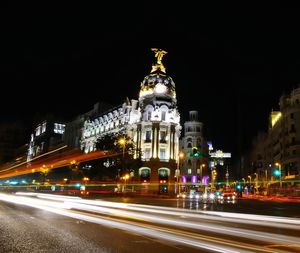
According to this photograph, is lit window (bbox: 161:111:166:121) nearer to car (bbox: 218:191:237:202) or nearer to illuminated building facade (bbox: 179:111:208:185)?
illuminated building facade (bbox: 179:111:208:185)

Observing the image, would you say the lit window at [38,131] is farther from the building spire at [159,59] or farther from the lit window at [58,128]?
the building spire at [159,59]

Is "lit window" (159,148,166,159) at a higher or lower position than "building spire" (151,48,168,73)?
lower

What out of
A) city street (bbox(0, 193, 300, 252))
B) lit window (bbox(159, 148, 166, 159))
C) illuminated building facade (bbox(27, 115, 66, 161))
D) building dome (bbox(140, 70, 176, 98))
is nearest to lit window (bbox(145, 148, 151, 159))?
lit window (bbox(159, 148, 166, 159))

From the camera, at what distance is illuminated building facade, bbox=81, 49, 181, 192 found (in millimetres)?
82562

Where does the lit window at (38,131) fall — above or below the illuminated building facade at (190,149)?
above

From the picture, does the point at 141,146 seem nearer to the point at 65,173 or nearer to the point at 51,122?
the point at 65,173

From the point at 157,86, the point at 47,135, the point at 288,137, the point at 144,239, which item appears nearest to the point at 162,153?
the point at 157,86

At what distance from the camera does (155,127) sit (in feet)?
276

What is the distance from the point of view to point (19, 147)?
185 metres

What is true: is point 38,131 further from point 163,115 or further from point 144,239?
point 144,239

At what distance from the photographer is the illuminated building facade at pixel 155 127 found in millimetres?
82562

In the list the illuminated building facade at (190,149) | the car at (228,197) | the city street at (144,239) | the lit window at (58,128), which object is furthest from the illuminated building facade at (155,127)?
the city street at (144,239)

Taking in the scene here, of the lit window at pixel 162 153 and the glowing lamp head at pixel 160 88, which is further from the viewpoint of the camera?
the glowing lamp head at pixel 160 88

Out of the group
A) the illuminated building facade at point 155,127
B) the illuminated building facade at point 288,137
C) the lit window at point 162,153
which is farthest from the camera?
the lit window at point 162,153
